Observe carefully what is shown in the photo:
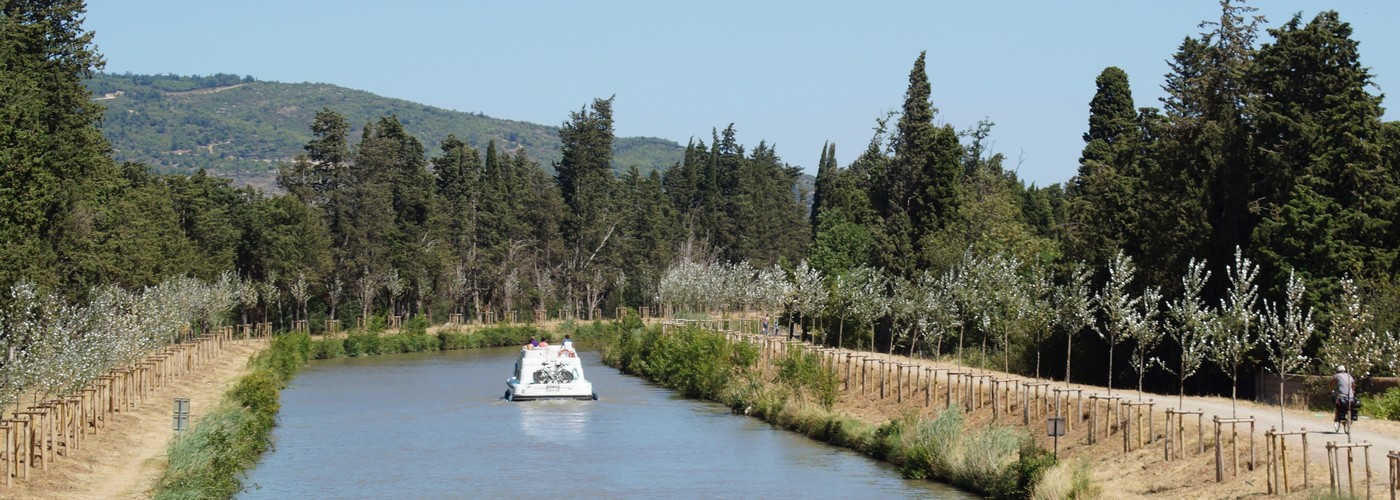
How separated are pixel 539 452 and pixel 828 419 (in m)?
8.23

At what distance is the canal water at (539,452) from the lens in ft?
117

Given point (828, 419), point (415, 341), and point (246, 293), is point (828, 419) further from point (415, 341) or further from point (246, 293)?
point (246, 293)

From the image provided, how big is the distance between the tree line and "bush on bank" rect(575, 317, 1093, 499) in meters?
5.37

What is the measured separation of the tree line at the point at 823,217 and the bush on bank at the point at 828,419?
537 cm

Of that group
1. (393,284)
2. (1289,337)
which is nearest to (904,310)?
(1289,337)

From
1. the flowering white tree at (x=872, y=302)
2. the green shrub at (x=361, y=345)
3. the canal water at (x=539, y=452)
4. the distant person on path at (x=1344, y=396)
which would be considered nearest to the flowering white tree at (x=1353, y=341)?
the distant person on path at (x=1344, y=396)

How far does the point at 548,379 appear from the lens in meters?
59.0

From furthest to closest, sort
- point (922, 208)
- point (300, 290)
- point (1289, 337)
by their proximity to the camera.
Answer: point (300, 290)
point (922, 208)
point (1289, 337)

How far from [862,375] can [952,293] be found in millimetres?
7309

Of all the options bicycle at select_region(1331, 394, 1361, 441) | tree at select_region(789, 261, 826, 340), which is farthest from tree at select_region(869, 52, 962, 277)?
bicycle at select_region(1331, 394, 1361, 441)

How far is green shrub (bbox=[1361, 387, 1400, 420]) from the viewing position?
34219mm

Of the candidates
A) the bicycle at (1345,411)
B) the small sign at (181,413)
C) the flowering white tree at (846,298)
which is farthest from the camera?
the flowering white tree at (846,298)

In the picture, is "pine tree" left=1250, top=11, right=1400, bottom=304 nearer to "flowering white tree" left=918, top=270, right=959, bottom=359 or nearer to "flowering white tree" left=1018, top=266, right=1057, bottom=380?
"flowering white tree" left=1018, top=266, right=1057, bottom=380

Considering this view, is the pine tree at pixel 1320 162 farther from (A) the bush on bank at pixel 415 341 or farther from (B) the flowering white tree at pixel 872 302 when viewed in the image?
(A) the bush on bank at pixel 415 341
